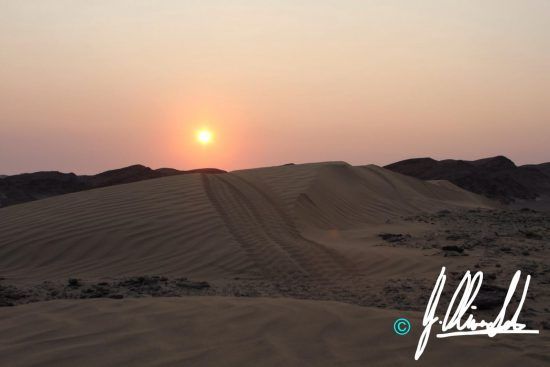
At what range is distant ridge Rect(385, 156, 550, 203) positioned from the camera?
1348 inches

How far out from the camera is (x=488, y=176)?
36.5 m

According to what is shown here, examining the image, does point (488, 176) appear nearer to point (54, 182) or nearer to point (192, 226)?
point (54, 182)

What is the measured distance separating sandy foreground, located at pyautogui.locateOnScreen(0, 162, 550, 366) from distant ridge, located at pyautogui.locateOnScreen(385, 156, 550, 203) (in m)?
18.3

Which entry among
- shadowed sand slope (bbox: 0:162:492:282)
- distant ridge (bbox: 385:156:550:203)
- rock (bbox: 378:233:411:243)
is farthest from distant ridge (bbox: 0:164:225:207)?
rock (bbox: 378:233:411:243)

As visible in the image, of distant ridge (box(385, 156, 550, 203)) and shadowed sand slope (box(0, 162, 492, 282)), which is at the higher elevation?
distant ridge (box(385, 156, 550, 203))

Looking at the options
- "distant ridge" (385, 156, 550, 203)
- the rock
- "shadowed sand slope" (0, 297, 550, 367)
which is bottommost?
"shadowed sand slope" (0, 297, 550, 367)

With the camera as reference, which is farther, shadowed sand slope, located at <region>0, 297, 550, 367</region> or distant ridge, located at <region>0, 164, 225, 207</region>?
distant ridge, located at <region>0, 164, 225, 207</region>

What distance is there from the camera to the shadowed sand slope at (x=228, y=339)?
3.12 metres

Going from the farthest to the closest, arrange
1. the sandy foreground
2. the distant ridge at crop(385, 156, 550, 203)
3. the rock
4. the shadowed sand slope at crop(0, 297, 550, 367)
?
the distant ridge at crop(385, 156, 550, 203) → the rock → the sandy foreground → the shadowed sand slope at crop(0, 297, 550, 367)

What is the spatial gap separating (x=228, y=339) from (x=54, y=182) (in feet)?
102

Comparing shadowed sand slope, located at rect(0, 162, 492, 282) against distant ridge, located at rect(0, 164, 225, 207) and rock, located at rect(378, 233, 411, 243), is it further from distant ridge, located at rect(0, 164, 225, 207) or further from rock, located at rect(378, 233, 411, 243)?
distant ridge, located at rect(0, 164, 225, 207)

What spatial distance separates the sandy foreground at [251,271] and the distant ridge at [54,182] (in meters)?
15.1

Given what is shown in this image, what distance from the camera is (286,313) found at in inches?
156

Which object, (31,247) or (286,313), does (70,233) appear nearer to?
(31,247)
